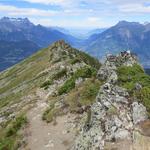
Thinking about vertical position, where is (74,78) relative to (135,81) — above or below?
below

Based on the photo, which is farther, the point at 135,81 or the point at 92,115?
the point at 135,81

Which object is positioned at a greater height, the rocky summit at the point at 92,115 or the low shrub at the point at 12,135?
the rocky summit at the point at 92,115

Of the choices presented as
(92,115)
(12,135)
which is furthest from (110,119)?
(12,135)

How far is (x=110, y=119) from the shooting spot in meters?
36.3

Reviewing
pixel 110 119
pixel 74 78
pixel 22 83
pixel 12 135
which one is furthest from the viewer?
pixel 22 83

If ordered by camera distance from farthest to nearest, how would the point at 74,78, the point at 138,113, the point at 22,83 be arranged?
the point at 22,83, the point at 74,78, the point at 138,113

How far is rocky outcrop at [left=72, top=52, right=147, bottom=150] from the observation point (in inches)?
1377

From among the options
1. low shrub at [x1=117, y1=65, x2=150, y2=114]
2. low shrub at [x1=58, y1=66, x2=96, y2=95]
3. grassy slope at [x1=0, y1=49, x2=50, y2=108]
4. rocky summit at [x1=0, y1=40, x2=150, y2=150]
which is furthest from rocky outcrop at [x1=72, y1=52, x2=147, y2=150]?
grassy slope at [x1=0, y1=49, x2=50, y2=108]

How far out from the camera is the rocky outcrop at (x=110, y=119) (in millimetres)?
34969

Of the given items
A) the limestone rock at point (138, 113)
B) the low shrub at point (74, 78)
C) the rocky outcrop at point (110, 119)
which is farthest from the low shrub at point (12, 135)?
the limestone rock at point (138, 113)

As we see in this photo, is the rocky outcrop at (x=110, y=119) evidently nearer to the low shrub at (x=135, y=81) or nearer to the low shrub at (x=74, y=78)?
the low shrub at (x=135, y=81)

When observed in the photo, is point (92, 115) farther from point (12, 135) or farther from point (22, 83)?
point (22, 83)

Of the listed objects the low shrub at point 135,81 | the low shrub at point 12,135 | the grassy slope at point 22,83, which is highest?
the low shrub at point 135,81

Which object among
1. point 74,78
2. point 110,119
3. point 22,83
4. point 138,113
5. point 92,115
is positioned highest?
point 138,113
